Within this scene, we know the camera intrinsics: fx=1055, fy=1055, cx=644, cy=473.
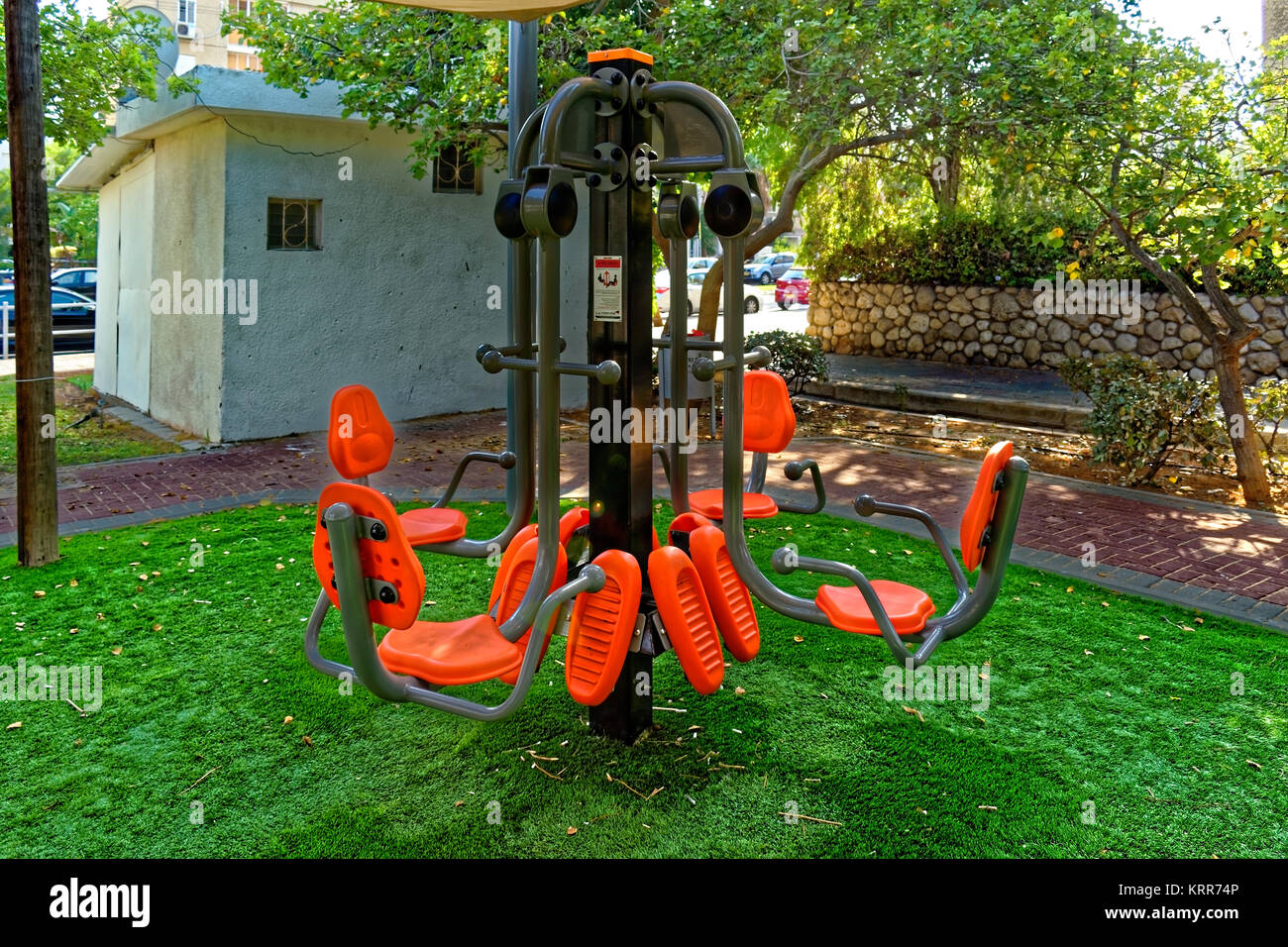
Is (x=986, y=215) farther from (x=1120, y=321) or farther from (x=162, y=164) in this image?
(x=162, y=164)

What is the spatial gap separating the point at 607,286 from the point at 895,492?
213 inches

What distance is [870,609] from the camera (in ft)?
11.7

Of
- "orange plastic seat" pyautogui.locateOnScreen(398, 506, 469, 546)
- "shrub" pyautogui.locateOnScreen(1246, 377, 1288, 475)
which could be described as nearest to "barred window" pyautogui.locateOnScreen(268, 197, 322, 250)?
"orange plastic seat" pyautogui.locateOnScreen(398, 506, 469, 546)

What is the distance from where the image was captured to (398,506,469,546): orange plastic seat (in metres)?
4.10

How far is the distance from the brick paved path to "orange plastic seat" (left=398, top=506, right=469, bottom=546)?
3.79 metres

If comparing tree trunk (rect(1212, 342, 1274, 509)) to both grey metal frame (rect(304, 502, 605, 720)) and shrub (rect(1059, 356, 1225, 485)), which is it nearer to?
shrub (rect(1059, 356, 1225, 485))

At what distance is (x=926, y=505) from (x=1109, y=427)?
76.1 inches

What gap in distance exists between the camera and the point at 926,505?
7.97 metres

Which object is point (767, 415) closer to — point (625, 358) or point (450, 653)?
point (625, 358)

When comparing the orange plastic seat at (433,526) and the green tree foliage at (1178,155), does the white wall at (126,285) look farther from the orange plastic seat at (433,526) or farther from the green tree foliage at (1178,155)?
the green tree foliage at (1178,155)

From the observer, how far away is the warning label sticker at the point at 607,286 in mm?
3559

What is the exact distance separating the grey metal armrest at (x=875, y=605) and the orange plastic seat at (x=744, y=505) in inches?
24.5

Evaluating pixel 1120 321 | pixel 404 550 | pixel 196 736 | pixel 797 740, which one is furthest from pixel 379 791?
pixel 1120 321

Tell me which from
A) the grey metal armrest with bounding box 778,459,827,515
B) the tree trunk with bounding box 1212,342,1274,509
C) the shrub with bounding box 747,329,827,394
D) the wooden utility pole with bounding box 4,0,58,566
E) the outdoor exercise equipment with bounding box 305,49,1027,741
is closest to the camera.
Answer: the outdoor exercise equipment with bounding box 305,49,1027,741
